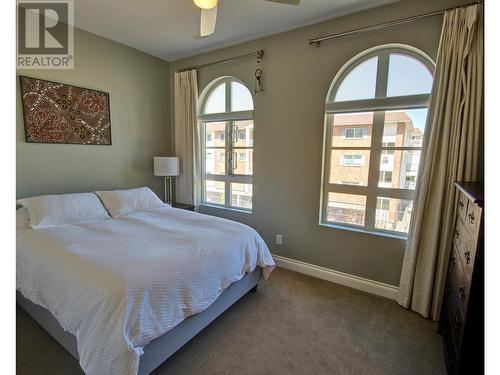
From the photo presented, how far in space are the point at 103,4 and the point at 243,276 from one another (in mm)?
2935

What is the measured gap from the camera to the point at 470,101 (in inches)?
73.7

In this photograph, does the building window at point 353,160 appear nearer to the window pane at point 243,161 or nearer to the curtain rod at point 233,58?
the window pane at point 243,161

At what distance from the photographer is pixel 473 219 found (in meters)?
1.30

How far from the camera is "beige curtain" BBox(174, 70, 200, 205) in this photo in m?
3.55

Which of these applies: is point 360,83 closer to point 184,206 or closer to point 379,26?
point 379,26

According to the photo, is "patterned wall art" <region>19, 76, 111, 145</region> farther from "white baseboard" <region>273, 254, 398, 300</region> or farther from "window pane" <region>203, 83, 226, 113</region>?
"white baseboard" <region>273, 254, 398, 300</region>

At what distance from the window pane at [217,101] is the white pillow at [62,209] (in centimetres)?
193

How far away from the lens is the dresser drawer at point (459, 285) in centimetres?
125

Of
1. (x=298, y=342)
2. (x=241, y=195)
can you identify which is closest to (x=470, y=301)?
(x=298, y=342)

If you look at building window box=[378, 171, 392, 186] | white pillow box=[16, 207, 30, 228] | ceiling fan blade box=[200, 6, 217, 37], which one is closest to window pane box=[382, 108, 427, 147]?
building window box=[378, 171, 392, 186]

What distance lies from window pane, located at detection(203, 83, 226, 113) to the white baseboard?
221 cm

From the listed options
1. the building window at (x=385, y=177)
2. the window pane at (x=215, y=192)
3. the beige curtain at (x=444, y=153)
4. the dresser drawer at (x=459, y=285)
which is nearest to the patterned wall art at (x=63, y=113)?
the window pane at (x=215, y=192)

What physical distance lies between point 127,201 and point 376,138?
284 centimetres
